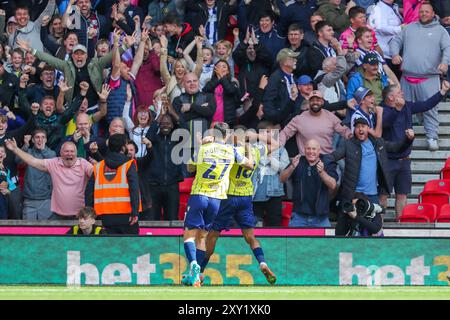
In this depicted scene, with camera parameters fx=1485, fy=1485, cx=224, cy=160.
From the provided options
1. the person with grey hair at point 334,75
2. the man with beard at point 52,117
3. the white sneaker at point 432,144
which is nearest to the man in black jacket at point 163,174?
the man with beard at point 52,117

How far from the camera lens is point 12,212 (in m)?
22.2

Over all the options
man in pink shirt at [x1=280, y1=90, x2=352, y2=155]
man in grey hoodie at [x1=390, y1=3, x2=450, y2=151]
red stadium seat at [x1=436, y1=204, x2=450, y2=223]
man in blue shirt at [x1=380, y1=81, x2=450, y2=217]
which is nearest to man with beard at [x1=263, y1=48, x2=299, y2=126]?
man in pink shirt at [x1=280, y1=90, x2=352, y2=155]

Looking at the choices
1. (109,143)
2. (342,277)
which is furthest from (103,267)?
(342,277)

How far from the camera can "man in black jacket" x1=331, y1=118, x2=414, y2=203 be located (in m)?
21.7

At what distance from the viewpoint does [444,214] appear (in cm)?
2228

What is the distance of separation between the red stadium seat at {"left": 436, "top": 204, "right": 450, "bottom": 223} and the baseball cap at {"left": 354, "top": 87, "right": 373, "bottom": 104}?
6.90 feet

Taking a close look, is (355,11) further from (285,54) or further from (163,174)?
(163,174)

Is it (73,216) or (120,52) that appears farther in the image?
(120,52)

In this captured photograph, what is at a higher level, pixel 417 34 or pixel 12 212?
pixel 417 34

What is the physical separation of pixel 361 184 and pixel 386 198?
44.5 inches

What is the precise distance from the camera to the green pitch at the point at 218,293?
A: 16.8 m

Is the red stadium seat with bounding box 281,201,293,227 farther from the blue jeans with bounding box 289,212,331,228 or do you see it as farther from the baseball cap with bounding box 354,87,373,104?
the baseball cap with bounding box 354,87,373,104

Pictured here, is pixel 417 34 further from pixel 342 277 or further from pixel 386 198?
pixel 342 277

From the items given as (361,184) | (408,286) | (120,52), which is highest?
(120,52)
